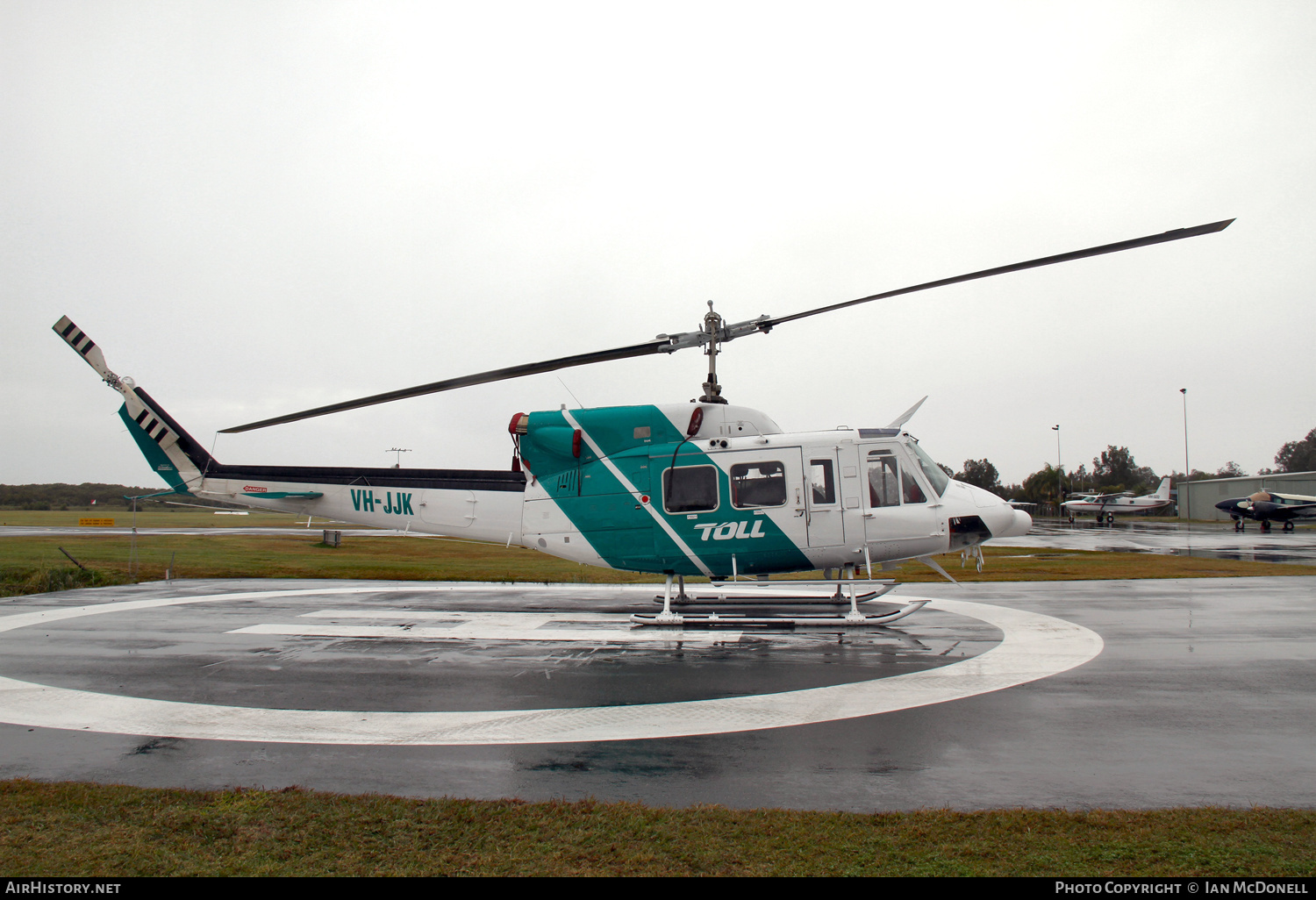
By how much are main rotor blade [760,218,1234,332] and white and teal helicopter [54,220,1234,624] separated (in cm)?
135

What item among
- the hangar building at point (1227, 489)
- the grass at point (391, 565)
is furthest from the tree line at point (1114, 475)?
the grass at point (391, 565)

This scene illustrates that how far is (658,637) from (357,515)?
640cm

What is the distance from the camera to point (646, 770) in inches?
195

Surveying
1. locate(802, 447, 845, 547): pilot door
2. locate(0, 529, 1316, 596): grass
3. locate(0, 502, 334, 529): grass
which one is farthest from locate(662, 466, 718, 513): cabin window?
locate(0, 502, 334, 529): grass

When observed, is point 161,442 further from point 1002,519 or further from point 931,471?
point 1002,519

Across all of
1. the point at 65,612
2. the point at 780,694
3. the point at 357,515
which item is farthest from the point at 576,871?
the point at 65,612

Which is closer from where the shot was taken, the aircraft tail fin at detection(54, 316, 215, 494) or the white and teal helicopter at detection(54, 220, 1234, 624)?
the white and teal helicopter at detection(54, 220, 1234, 624)

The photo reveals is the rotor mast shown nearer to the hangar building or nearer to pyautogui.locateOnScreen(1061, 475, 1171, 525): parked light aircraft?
pyautogui.locateOnScreen(1061, 475, 1171, 525): parked light aircraft

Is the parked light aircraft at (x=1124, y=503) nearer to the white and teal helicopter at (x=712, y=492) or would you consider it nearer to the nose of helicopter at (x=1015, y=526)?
the nose of helicopter at (x=1015, y=526)

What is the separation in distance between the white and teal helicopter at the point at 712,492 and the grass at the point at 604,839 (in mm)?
5439

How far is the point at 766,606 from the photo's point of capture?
11617 millimetres

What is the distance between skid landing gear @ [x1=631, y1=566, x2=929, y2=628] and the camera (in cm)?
929

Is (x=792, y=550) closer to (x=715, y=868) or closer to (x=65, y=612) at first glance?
(x=715, y=868)

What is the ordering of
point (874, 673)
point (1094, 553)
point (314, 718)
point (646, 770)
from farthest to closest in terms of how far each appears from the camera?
point (1094, 553) < point (874, 673) < point (314, 718) < point (646, 770)
